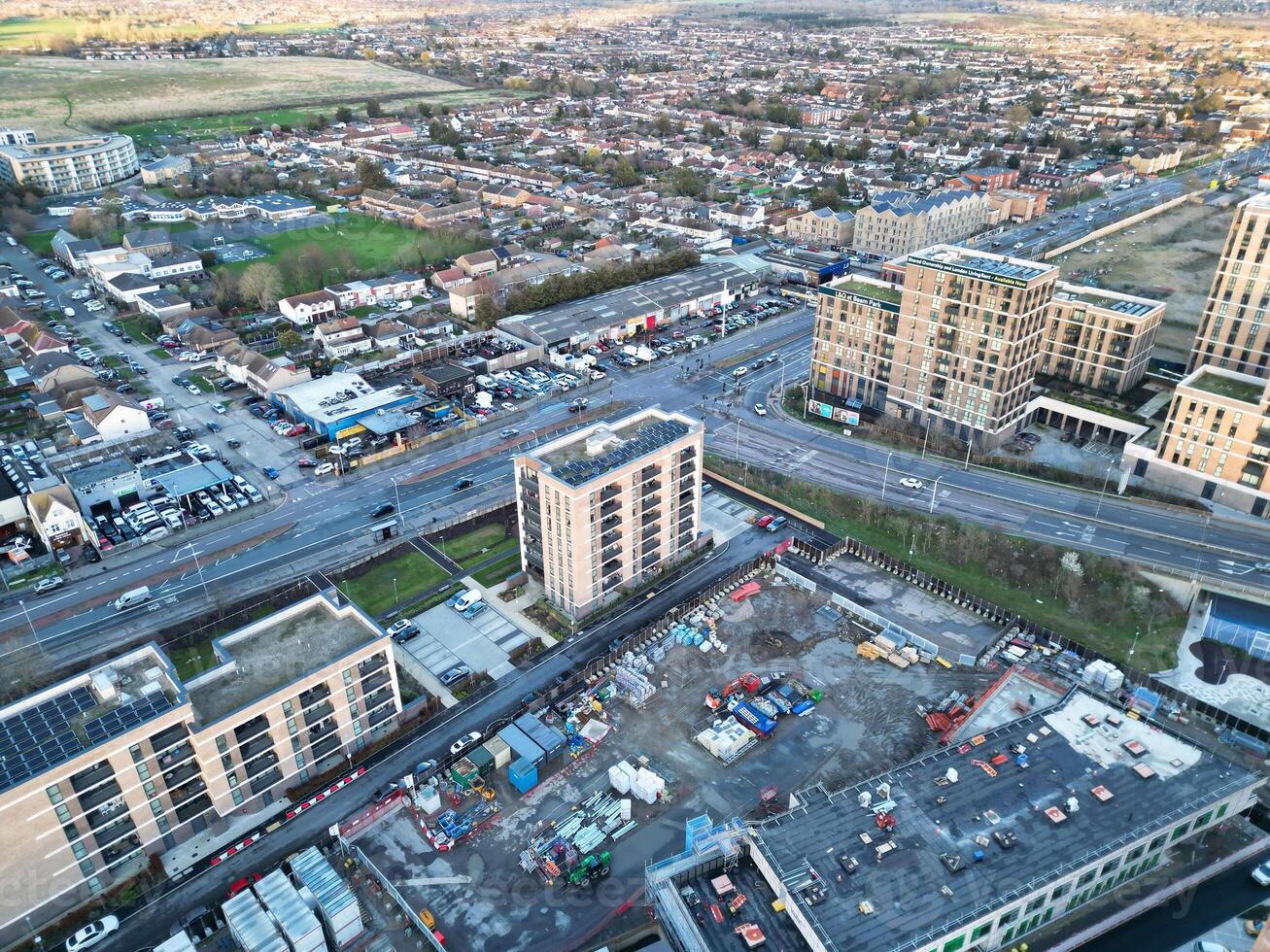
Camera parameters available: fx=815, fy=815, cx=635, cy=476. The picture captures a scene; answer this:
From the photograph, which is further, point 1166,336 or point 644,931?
point 1166,336

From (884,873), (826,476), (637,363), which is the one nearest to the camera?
(884,873)

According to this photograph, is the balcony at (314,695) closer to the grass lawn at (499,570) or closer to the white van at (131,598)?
the grass lawn at (499,570)

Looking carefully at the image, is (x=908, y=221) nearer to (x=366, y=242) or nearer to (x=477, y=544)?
(x=366, y=242)

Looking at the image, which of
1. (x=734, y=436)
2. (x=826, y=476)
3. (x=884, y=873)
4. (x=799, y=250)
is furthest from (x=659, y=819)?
(x=799, y=250)

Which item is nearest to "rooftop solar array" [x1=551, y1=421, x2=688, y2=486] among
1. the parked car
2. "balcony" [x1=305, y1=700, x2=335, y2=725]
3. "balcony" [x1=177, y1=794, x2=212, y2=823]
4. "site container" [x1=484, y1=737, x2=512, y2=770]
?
"site container" [x1=484, y1=737, x2=512, y2=770]

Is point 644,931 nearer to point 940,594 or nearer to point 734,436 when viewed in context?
point 940,594

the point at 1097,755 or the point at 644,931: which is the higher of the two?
the point at 1097,755

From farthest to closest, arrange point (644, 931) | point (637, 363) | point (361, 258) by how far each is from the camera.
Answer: point (361, 258), point (637, 363), point (644, 931)
